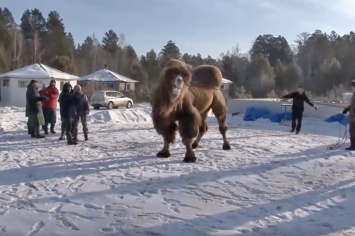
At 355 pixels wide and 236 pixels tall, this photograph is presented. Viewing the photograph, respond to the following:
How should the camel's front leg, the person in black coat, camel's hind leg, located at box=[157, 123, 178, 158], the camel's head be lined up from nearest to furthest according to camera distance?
the camel's head → the camel's front leg → camel's hind leg, located at box=[157, 123, 178, 158] → the person in black coat

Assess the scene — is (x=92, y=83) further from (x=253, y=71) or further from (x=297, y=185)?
(x=297, y=185)

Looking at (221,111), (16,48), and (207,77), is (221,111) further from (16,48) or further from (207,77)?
(16,48)

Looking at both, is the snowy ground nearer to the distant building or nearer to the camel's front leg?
the camel's front leg

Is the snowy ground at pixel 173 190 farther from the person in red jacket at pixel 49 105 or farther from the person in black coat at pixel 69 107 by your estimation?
the person in red jacket at pixel 49 105

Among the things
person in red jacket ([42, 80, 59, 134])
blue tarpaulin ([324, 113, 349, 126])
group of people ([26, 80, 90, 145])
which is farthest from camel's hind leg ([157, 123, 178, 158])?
blue tarpaulin ([324, 113, 349, 126])

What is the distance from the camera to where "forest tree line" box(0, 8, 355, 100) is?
57.4 metres

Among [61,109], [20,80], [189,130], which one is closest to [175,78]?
[189,130]

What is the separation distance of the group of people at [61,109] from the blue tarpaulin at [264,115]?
9559 millimetres

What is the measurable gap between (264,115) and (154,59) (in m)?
44.1

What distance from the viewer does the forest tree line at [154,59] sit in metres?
57.4

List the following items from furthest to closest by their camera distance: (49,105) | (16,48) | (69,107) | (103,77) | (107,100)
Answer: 1. (16,48)
2. (103,77)
3. (107,100)
4. (49,105)
5. (69,107)

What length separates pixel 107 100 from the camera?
36.2 metres

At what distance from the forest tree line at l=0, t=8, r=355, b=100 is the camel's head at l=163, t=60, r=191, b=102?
39.5 metres

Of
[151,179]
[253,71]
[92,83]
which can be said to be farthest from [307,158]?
[253,71]
